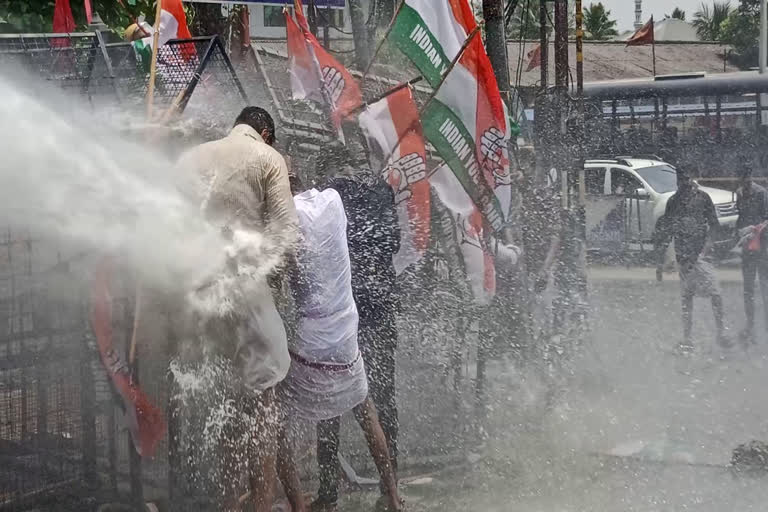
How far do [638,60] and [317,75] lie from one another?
89.4 ft

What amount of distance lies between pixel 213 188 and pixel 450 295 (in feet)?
9.41

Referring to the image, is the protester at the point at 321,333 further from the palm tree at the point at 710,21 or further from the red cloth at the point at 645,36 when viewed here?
the palm tree at the point at 710,21

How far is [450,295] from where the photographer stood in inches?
266

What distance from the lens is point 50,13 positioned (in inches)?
262

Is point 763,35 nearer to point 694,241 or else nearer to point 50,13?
point 694,241

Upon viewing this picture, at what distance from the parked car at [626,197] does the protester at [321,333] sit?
38.9ft

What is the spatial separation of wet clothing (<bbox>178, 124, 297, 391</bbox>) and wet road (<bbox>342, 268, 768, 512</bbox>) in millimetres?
1207

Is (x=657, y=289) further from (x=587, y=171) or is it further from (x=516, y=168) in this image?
(x=516, y=168)

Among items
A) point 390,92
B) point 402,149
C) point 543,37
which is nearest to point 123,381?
point 402,149

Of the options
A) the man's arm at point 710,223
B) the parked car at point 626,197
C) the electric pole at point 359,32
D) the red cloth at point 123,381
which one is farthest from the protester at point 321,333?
the parked car at point 626,197

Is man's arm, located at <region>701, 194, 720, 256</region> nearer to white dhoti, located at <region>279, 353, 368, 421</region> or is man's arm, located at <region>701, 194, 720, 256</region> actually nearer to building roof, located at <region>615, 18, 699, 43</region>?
white dhoti, located at <region>279, 353, 368, 421</region>

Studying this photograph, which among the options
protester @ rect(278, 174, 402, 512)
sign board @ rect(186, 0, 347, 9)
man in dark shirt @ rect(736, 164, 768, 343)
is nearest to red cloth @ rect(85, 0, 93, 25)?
sign board @ rect(186, 0, 347, 9)

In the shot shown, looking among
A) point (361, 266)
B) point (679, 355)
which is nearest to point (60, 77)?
point (361, 266)

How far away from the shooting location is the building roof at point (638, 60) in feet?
97.1
